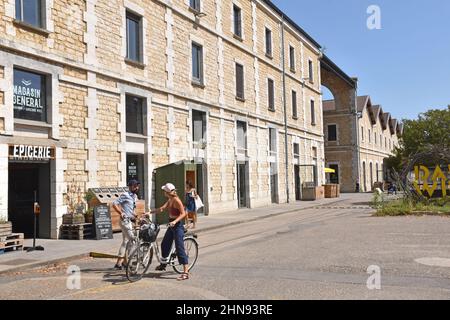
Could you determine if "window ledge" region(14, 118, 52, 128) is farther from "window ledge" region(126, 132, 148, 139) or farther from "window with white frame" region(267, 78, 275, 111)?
"window with white frame" region(267, 78, 275, 111)

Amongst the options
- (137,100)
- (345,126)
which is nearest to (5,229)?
(137,100)

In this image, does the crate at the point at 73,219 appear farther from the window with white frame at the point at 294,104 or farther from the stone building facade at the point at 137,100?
the window with white frame at the point at 294,104

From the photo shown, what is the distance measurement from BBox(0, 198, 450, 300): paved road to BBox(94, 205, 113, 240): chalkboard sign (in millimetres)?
2929

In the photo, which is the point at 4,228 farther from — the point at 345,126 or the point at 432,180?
the point at 345,126

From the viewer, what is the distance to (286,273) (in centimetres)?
793

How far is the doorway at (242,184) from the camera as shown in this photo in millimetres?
25309

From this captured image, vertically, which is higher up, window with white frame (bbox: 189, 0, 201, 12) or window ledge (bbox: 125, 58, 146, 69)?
window with white frame (bbox: 189, 0, 201, 12)

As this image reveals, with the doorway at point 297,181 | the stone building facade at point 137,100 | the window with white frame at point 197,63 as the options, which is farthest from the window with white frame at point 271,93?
the window with white frame at point 197,63

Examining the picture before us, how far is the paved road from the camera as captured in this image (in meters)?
6.59

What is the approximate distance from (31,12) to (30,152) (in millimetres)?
3973

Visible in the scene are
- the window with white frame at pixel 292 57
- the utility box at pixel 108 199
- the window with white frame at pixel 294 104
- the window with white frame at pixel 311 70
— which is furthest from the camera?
the window with white frame at pixel 311 70

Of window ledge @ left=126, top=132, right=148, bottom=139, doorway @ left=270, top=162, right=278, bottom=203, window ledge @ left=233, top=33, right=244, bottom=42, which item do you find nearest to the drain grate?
window ledge @ left=126, top=132, right=148, bottom=139

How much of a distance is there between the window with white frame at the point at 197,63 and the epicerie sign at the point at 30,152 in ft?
32.0

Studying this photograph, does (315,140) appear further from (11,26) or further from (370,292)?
(370,292)
